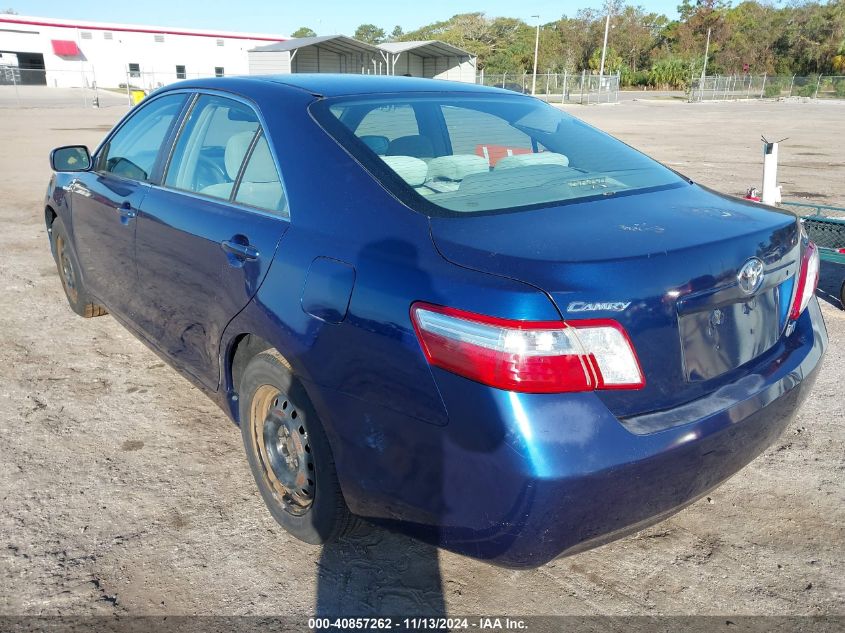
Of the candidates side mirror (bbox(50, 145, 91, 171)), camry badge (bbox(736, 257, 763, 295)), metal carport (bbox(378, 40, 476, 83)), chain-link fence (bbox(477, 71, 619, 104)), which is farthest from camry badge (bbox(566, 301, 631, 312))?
chain-link fence (bbox(477, 71, 619, 104))

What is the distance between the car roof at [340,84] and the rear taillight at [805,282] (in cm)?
159

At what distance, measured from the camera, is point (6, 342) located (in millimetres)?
4754

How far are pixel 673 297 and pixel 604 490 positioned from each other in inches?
22.0

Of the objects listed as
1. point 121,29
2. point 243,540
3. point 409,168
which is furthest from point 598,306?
point 121,29

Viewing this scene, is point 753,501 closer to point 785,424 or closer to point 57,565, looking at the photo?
point 785,424

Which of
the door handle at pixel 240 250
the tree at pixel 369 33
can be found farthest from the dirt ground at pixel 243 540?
the tree at pixel 369 33

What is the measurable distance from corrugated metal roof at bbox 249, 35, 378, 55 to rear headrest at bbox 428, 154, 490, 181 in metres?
36.4

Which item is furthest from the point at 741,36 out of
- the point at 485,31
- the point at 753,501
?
the point at 753,501

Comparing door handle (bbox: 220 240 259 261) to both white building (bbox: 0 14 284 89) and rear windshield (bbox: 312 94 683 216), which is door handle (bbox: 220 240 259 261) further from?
white building (bbox: 0 14 284 89)

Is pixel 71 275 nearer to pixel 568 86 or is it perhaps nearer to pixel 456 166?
pixel 456 166

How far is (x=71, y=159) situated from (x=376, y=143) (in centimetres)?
255

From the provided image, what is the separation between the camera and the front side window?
3.57 meters

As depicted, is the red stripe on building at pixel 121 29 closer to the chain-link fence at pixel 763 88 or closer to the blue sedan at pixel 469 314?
the chain-link fence at pixel 763 88

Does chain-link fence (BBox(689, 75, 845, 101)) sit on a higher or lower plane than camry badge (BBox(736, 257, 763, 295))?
higher
